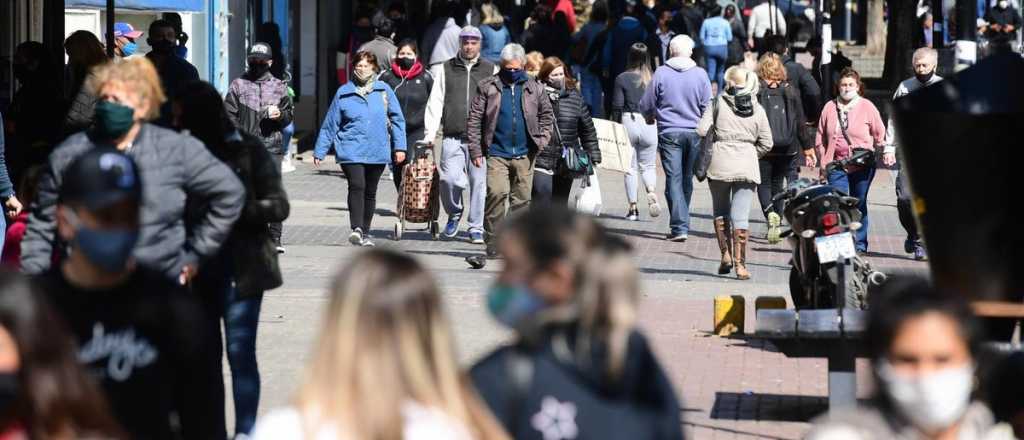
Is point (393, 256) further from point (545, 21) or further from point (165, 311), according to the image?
point (545, 21)

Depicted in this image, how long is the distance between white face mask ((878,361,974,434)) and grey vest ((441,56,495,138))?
1128 cm

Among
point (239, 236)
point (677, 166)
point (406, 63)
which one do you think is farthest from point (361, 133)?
point (239, 236)

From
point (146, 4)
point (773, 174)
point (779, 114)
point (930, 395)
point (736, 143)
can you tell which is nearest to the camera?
point (930, 395)

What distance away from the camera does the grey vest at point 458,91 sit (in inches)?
590

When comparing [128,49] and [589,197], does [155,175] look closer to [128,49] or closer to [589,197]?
[589,197]

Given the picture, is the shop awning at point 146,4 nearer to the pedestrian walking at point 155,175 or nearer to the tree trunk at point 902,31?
the pedestrian walking at point 155,175

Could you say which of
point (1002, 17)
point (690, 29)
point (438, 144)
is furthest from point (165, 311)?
point (690, 29)

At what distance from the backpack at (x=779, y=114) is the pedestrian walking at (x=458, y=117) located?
2.18 meters

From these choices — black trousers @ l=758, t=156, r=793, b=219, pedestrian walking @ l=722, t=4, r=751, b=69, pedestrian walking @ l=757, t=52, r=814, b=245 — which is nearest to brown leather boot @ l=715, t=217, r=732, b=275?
pedestrian walking @ l=757, t=52, r=814, b=245

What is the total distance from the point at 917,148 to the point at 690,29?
857 inches

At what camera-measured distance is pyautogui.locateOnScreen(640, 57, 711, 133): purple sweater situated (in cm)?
1539

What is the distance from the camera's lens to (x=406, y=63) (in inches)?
628

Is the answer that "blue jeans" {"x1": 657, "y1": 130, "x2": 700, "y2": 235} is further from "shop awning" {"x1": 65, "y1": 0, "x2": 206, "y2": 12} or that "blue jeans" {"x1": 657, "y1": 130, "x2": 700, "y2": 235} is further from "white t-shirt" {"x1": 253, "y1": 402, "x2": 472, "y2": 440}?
"white t-shirt" {"x1": 253, "y1": 402, "x2": 472, "y2": 440}

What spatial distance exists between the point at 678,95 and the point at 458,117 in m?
1.77
